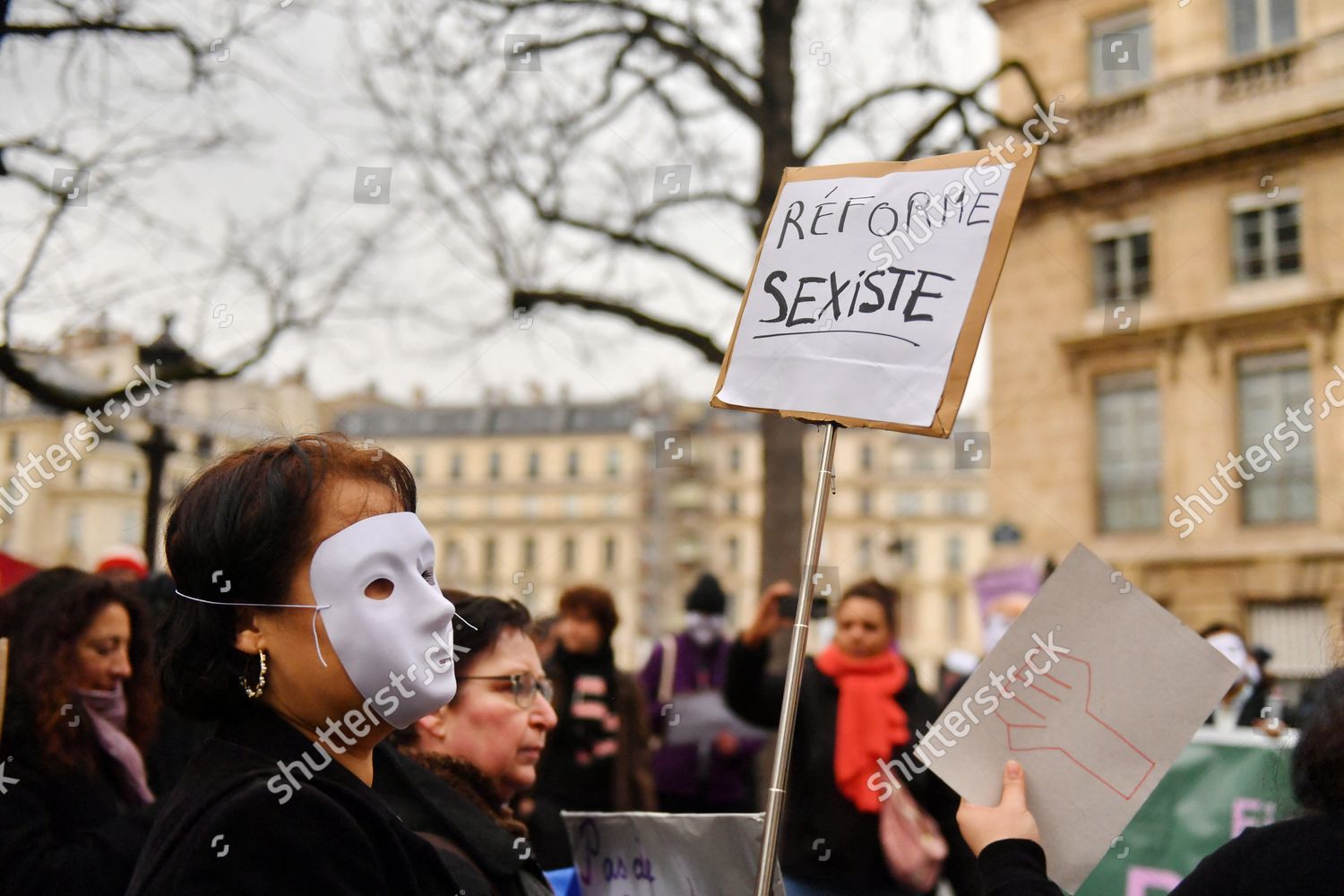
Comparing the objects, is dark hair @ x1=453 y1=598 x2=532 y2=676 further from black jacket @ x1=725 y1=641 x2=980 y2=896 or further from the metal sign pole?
black jacket @ x1=725 y1=641 x2=980 y2=896

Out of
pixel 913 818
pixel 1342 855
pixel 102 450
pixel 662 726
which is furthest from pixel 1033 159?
pixel 102 450

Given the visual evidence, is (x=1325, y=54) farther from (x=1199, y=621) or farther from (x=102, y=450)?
(x=102, y=450)

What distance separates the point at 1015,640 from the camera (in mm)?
2199

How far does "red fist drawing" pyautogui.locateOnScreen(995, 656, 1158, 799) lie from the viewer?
2166mm

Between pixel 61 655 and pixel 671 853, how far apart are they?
1.90 m

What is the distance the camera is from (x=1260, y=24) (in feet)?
60.9

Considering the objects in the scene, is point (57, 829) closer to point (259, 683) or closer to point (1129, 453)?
point (259, 683)

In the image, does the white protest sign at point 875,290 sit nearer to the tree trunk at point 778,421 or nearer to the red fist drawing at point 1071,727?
the red fist drawing at point 1071,727

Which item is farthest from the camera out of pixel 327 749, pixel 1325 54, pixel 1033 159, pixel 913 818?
pixel 1325 54

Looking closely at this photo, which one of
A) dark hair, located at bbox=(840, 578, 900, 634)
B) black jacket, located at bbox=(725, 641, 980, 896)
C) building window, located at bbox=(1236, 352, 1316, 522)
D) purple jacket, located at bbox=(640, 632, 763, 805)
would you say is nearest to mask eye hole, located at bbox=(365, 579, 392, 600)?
black jacket, located at bbox=(725, 641, 980, 896)

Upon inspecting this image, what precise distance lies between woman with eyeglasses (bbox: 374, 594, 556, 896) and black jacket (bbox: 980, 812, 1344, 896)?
97 cm

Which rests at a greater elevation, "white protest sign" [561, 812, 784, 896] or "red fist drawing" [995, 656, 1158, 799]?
"red fist drawing" [995, 656, 1158, 799]

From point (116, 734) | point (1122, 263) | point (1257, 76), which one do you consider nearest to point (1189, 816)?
point (116, 734)

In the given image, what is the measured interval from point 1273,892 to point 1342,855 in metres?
0.12
